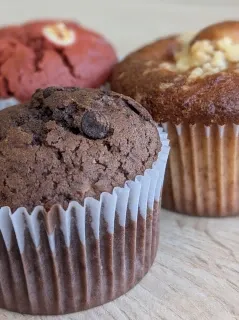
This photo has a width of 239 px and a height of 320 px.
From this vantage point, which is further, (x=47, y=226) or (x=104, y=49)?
(x=104, y=49)

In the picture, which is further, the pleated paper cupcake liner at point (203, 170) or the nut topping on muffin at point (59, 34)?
the nut topping on muffin at point (59, 34)

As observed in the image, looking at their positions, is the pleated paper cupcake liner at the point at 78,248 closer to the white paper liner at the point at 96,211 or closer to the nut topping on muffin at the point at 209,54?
the white paper liner at the point at 96,211

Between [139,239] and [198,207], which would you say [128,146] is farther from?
[198,207]

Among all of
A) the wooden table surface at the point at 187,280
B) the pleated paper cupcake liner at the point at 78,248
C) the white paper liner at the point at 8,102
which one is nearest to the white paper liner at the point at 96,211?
the pleated paper cupcake liner at the point at 78,248

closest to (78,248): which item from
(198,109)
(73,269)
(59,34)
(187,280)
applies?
(73,269)

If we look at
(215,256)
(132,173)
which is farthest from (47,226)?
(215,256)

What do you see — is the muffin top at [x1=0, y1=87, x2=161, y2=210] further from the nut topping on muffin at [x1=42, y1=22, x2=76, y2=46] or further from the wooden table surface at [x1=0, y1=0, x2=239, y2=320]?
the nut topping on muffin at [x1=42, y1=22, x2=76, y2=46]

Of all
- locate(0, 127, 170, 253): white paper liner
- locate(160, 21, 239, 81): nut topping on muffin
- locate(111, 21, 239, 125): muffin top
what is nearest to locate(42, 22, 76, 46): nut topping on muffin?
locate(111, 21, 239, 125): muffin top
